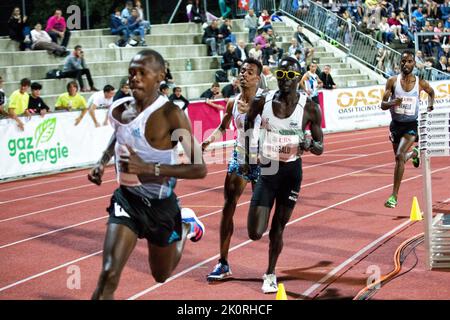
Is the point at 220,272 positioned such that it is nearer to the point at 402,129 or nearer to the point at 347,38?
the point at 402,129

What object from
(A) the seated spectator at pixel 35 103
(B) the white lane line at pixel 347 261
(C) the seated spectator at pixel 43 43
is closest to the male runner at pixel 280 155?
(B) the white lane line at pixel 347 261

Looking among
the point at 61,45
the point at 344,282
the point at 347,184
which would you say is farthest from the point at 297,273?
the point at 61,45

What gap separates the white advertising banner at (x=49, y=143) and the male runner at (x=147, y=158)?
434 inches

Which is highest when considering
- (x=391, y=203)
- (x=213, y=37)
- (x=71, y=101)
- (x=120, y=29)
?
(x=120, y=29)

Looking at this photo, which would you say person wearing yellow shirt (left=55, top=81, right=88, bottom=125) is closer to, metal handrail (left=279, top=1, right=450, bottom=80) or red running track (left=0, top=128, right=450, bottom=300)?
red running track (left=0, top=128, right=450, bottom=300)

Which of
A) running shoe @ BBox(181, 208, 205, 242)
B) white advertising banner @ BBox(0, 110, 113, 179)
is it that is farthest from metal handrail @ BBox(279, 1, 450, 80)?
running shoe @ BBox(181, 208, 205, 242)

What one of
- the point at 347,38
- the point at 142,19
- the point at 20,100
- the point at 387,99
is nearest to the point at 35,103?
the point at 20,100

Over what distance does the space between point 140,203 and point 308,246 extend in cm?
412

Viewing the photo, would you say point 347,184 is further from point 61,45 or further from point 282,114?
point 61,45

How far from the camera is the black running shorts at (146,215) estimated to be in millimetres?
5863

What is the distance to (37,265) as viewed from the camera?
920cm

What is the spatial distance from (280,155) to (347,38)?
84.5ft

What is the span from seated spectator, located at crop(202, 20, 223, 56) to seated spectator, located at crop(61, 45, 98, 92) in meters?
6.55

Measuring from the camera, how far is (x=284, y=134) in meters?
7.61
